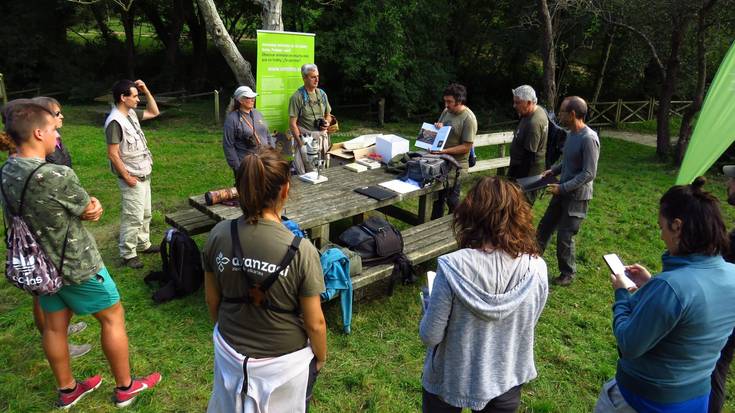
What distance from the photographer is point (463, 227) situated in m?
2.04

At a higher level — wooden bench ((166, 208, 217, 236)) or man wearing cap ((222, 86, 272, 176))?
man wearing cap ((222, 86, 272, 176))

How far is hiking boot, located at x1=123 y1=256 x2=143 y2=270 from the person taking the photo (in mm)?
4914

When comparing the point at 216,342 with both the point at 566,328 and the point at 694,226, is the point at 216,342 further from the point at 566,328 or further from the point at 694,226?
the point at 566,328

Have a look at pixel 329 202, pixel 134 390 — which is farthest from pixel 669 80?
pixel 134 390

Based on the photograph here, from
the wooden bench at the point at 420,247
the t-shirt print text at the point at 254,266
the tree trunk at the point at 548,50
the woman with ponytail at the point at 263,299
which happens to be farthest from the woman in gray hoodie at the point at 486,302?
the tree trunk at the point at 548,50

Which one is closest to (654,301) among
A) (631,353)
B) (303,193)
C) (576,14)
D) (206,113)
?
(631,353)

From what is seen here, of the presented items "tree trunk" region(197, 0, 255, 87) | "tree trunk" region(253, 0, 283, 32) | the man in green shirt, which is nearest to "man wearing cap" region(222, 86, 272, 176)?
the man in green shirt

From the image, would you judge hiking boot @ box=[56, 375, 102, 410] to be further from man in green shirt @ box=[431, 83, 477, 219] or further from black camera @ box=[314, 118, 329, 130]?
black camera @ box=[314, 118, 329, 130]

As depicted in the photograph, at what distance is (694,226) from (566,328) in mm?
2637

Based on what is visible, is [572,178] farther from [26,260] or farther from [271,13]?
[271,13]

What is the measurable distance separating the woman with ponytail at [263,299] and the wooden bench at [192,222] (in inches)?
100

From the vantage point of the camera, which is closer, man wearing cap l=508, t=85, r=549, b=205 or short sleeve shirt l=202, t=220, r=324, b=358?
short sleeve shirt l=202, t=220, r=324, b=358

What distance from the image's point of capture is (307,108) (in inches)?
247

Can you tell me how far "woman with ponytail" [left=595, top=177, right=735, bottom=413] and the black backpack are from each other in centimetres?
231
